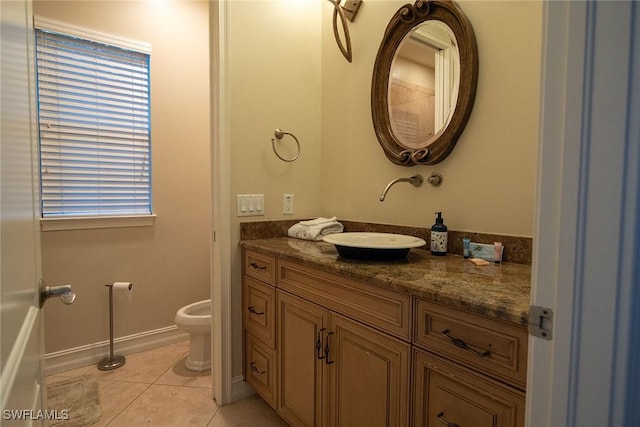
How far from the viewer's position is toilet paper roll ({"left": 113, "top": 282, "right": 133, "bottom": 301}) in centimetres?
229

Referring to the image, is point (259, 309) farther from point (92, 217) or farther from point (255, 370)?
point (92, 217)

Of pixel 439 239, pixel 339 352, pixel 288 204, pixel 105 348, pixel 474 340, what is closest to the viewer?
pixel 474 340

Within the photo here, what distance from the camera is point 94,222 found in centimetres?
229

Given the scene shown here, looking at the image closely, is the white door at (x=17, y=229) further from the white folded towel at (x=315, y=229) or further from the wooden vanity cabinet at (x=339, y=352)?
the white folded towel at (x=315, y=229)

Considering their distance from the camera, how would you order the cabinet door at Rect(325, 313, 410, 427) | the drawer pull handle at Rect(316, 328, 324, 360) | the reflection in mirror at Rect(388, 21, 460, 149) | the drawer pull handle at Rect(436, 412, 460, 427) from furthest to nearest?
the reflection in mirror at Rect(388, 21, 460, 149)
the drawer pull handle at Rect(316, 328, 324, 360)
the cabinet door at Rect(325, 313, 410, 427)
the drawer pull handle at Rect(436, 412, 460, 427)

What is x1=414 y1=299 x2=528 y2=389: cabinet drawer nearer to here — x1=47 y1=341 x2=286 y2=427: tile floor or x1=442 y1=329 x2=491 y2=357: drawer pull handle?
x1=442 y1=329 x2=491 y2=357: drawer pull handle

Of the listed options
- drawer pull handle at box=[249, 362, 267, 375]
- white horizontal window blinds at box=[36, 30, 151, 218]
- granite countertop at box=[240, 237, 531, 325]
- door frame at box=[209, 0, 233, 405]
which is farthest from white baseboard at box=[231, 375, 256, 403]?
white horizontal window blinds at box=[36, 30, 151, 218]

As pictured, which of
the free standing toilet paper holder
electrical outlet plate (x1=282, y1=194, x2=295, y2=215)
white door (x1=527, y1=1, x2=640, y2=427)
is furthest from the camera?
the free standing toilet paper holder

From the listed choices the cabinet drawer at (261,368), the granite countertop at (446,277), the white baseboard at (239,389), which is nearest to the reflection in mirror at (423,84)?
the granite countertop at (446,277)

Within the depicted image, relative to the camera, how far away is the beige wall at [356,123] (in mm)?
1258

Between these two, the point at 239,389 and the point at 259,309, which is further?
the point at 239,389

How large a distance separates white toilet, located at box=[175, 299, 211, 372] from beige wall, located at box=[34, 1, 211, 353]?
436mm

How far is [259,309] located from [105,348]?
1425mm

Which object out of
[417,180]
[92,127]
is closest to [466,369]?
[417,180]
